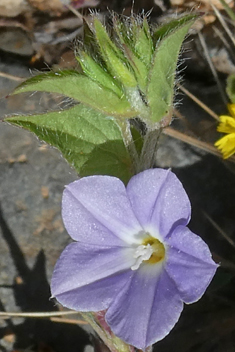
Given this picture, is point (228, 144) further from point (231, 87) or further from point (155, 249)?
point (155, 249)

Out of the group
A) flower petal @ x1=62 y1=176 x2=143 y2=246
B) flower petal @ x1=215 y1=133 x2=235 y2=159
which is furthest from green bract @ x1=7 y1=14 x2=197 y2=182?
flower petal @ x1=215 y1=133 x2=235 y2=159

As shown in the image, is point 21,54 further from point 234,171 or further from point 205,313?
point 205,313

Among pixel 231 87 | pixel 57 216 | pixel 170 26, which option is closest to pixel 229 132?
pixel 231 87

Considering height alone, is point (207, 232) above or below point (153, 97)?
below

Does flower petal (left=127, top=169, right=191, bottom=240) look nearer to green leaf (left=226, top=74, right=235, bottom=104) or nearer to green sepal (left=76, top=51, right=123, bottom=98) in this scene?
green sepal (left=76, top=51, right=123, bottom=98)

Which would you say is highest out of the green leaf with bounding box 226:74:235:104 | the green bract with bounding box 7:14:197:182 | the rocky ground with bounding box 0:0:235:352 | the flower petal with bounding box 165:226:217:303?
the green bract with bounding box 7:14:197:182

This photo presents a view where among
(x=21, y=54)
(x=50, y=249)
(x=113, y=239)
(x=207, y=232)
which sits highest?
(x=21, y=54)

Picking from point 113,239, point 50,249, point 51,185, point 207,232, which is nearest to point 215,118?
point 207,232
